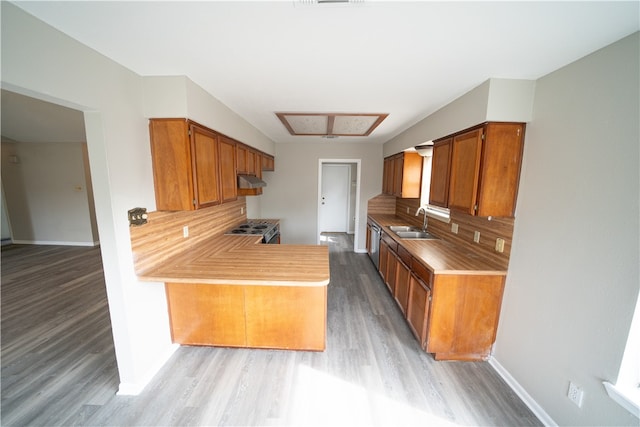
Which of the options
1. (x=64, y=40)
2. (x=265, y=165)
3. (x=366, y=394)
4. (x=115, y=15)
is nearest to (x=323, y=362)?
(x=366, y=394)

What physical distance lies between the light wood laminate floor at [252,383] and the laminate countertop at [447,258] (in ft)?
2.87

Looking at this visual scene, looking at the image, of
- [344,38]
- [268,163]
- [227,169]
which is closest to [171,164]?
[227,169]

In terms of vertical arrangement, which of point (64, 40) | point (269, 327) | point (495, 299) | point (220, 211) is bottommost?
point (269, 327)

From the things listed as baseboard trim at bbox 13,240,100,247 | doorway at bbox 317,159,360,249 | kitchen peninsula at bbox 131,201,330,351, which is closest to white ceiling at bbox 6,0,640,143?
kitchen peninsula at bbox 131,201,330,351

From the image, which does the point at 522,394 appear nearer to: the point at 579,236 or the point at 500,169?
the point at 579,236

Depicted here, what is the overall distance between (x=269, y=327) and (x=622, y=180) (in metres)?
2.51

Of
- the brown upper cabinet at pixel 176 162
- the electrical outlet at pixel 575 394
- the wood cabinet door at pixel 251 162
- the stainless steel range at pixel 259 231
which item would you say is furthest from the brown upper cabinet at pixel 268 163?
the electrical outlet at pixel 575 394

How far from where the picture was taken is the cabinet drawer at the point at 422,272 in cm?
189

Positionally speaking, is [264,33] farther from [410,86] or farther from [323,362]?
[323,362]

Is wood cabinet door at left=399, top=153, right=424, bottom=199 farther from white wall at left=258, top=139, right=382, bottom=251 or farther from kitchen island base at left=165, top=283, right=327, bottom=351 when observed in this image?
kitchen island base at left=165, top=283, right=327, bottom=351

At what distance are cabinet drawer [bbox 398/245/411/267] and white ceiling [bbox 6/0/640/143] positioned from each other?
1.60 m

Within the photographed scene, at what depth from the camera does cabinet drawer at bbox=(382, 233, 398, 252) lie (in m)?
2.76

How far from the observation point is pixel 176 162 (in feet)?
A: 5.71

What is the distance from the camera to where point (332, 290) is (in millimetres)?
3166
